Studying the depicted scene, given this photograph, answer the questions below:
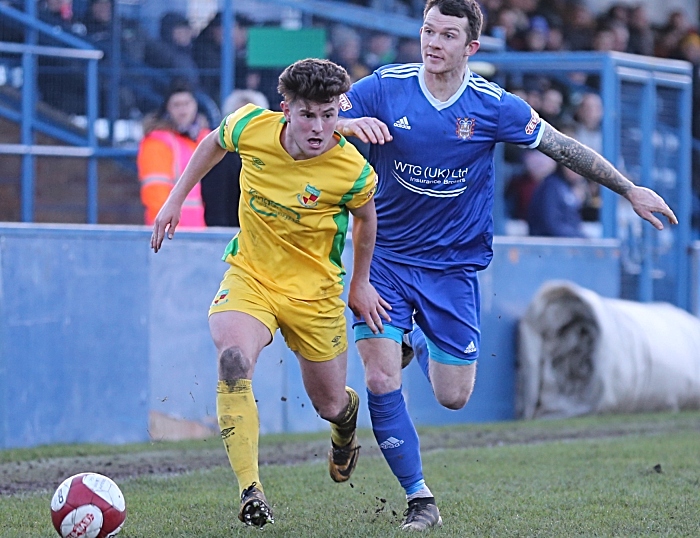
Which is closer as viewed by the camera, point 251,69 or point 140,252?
point 140,252

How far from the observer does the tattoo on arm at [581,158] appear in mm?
6109

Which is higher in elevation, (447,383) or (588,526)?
(447,383)

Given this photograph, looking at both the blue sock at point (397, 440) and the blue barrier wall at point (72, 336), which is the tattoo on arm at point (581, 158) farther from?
the blue barrier wall at point (72, 336)

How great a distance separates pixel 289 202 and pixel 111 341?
4222 millimetres

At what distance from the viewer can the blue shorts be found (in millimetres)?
6184

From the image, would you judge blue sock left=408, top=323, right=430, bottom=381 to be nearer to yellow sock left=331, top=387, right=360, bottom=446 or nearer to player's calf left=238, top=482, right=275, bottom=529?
yellow sock left=331, top=387, right=360, bottom=446

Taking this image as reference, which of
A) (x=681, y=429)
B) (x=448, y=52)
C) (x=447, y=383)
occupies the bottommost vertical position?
(x=681, y=429)

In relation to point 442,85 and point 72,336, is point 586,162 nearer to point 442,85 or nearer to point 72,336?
point 442,85

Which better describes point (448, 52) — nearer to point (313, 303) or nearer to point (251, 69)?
point (313, 303)

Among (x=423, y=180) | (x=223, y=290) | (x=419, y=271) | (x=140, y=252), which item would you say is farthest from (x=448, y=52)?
(x=140, y=252)

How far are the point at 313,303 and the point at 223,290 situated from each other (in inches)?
16.6

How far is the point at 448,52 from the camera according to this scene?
5.95 meters

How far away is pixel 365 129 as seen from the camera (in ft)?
18.8

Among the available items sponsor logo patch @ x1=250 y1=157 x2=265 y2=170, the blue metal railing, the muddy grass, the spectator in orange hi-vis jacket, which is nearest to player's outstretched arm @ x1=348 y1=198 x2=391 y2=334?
sponsor logo patch @ x1=250 y1=157 x2=265 y2=170
